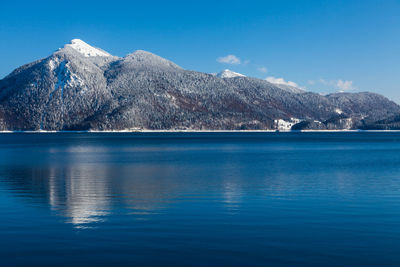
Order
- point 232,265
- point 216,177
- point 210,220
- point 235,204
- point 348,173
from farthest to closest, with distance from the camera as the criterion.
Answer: point 348,173, point 216,177, point 235,204, point 210,220, point 232,265

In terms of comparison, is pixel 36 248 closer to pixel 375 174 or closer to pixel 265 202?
pixel 265 202

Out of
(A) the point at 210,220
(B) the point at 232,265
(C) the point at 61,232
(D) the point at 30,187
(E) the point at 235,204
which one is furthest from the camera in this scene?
(D) the point at 30,187

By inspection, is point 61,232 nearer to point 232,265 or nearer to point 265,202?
point 232,265

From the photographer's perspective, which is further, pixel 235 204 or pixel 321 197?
pixel 321 197

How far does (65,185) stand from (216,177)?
68.5 feet

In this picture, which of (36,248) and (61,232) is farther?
(61,232)

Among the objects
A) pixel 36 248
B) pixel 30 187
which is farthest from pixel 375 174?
pixel 36 248

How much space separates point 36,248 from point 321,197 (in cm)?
2865

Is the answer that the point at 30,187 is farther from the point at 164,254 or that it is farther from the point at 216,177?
the point at 164,254

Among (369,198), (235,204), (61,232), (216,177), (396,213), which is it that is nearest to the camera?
(61,232)

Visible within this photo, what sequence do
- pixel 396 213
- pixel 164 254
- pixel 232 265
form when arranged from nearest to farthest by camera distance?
pixel 232 265, pixel 164 254, pixel 396 213

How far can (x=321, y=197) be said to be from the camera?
44094 millimetres

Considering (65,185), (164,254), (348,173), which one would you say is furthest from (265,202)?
(348,173)

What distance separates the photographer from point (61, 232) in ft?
94.4
